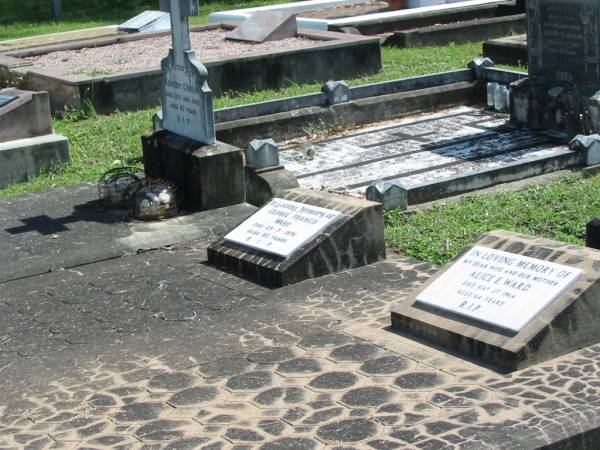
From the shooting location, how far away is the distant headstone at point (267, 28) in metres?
15.5

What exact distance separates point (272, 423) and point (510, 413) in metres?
1.05

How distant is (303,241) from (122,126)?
5.40 metres

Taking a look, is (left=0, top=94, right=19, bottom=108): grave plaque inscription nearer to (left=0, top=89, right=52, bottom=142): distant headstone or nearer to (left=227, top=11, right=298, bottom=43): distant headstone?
(left=0, top=89, right=52, bottom=142): distant headstone

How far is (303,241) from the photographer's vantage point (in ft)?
23.8

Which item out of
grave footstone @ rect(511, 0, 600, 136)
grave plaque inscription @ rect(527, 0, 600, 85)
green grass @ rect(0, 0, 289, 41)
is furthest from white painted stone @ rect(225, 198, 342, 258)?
green grass @ rect(0, 0, 289, 41)

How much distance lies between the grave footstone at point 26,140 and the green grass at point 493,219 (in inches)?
141

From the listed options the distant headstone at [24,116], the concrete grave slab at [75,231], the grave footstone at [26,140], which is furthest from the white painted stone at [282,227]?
the distant headstone at [24,116]

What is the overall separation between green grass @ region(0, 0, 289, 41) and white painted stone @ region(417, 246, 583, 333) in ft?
52.0

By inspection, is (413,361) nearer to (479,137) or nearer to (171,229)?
(171,229)

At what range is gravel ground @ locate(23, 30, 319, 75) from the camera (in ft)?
46.3

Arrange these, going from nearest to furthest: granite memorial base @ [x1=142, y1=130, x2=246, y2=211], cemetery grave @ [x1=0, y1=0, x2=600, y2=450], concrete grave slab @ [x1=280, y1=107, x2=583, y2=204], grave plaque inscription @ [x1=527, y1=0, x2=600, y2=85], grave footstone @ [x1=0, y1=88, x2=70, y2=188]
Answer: cemetery grave @ [x1=0, y1=0, x2=600, y2=450] → granite memorial base @ [x1=142, y1=130, x2=246, y2=211] → concrete grave slab @ [x1=280, y1=107, x2=583, y2=204] → grave footstone @ [x1=0, y1=88, x2=70, y2=188] → grave plaque inscription @ [x1=527, y1=0, x2=600, y2=85]

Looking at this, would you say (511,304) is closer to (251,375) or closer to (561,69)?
(251,375)

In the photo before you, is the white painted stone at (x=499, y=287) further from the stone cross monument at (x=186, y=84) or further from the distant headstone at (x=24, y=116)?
the distant headstone at (x=24, y=116)

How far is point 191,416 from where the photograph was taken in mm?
5352
